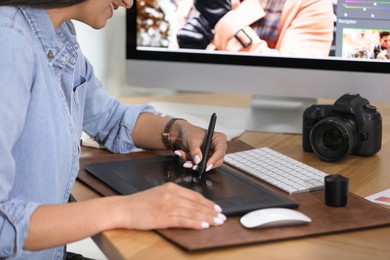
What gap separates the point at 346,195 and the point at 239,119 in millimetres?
681

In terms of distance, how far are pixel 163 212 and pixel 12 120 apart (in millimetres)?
247

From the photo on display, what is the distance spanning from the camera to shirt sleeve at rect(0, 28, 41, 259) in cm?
102

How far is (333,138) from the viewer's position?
1549 mm

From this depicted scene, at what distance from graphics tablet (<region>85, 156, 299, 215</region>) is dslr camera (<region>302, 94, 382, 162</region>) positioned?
0.75ft

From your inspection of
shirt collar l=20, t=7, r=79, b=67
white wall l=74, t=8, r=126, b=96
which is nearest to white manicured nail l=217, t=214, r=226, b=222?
shirt collar l=20, t=7, r=79, b=67

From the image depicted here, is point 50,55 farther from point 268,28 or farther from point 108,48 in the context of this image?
point 108,48

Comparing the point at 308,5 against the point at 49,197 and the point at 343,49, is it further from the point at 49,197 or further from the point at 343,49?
the point at 49,197

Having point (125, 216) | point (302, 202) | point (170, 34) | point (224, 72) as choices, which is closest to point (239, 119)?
point (224, 72)

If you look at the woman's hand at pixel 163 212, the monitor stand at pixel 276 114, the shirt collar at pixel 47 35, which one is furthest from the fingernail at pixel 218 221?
the monitor stand at pixel 276 114

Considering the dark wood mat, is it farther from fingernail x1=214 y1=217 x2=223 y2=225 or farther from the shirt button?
the shirt button

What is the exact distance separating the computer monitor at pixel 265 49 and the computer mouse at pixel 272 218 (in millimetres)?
652

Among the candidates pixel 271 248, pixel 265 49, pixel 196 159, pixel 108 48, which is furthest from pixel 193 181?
pixel 108 48

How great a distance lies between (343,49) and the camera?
5.52 feet

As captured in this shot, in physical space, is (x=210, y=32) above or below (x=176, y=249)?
above
